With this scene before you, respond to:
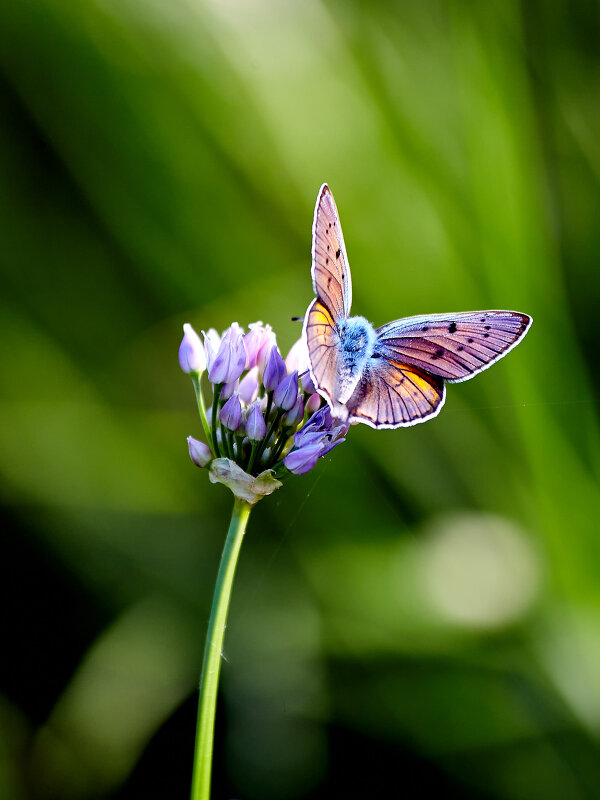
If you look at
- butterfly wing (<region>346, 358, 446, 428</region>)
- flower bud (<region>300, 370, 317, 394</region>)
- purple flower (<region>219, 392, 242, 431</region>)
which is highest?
purple flower (<region>219, 392, 242, 431</region>)

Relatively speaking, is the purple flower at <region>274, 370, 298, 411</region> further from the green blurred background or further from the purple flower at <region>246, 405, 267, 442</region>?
the green blurred background

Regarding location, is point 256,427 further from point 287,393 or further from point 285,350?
point 285,350

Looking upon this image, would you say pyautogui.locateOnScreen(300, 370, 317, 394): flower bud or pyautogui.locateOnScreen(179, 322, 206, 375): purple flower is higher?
pyautogui.locateOnScreen(179, 322, 206, 375): purple flower

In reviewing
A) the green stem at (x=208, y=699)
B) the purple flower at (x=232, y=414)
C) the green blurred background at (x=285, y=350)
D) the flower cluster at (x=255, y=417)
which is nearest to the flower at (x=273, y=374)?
the flower cluster at (x=255, y=417)

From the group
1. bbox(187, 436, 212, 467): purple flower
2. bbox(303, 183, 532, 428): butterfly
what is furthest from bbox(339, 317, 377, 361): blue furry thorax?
bbox(187, 436, 212, 467): purple flower

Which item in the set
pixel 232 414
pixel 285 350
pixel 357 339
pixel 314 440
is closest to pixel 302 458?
pixel 314 440

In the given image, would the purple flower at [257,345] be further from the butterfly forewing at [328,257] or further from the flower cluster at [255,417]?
the butterfly forewing at [328,257]

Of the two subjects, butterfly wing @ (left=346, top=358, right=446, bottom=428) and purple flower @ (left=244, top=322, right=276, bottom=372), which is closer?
butterfly wing @ (left=346, top=358, right=446, bottom=428)
